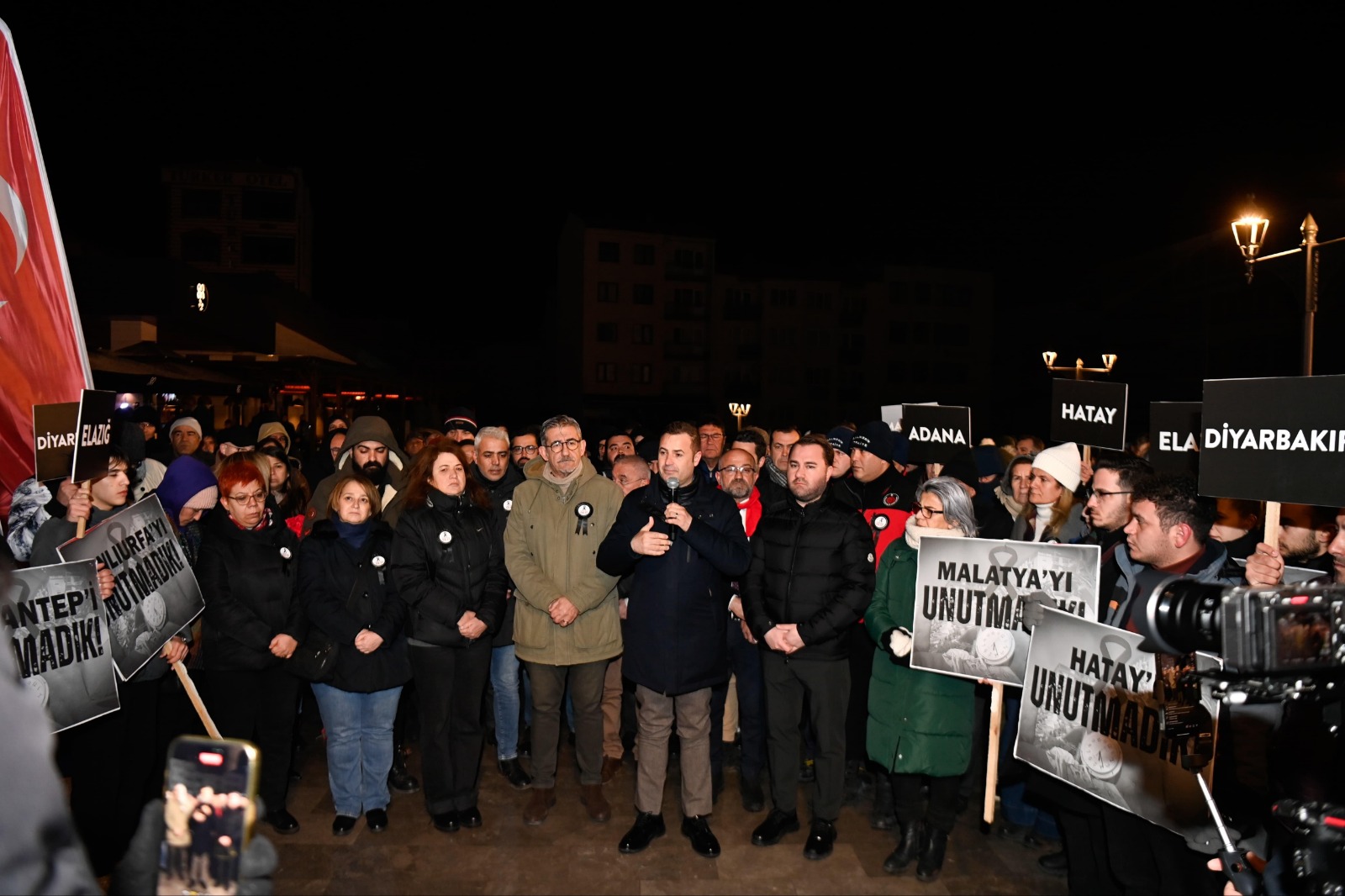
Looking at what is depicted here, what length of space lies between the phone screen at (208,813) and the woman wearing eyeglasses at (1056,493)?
5.19 meters

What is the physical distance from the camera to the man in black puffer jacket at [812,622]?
16.6ft

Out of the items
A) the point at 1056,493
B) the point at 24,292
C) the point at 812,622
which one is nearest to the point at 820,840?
the point at 812,622

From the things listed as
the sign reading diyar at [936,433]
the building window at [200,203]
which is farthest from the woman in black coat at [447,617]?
the building window at [200,203]

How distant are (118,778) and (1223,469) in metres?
5.81

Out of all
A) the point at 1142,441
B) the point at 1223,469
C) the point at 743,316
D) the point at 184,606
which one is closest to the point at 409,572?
the point at 184,606

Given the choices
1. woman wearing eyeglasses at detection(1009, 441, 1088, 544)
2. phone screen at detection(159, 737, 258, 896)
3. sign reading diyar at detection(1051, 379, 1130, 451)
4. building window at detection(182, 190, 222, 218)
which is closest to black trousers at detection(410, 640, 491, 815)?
woman wearing eyeglasses at detection(1009, 441, 1088, 544)

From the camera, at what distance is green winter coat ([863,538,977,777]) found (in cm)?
481

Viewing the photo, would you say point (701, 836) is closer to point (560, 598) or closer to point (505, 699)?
point (560, 598)

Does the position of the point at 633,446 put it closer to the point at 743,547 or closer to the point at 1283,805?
the point at 743,547

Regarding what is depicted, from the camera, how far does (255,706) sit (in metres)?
5.25

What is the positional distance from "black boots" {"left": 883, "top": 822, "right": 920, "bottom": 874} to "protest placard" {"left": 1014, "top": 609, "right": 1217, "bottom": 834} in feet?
3.49

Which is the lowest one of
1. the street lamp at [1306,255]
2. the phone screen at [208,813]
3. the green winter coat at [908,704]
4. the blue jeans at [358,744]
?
the blue jeans at [358,744]

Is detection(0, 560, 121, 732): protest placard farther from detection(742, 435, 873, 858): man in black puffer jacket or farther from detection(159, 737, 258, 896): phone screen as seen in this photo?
detection(742, 435, 873, 858): man in black puffer jacket

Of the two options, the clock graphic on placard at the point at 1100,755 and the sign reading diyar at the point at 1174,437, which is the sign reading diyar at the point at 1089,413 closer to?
the sign reading diyar at the point at 1174,437
